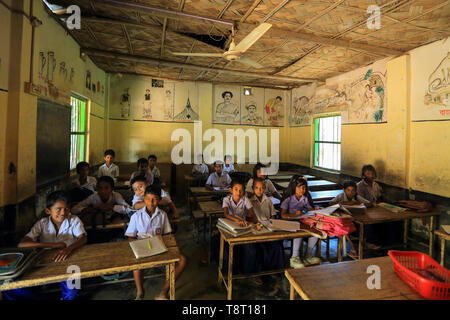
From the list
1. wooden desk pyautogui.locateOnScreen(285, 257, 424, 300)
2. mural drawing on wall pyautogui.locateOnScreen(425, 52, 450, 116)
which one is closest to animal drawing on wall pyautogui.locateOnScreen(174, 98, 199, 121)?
mural drawing on wall pyautogui.locateOnScreen(425, 52, 450, 116)

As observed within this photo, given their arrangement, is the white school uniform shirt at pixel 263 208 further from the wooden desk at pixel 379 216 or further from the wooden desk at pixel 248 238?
the wooden desk at pixel 379 216

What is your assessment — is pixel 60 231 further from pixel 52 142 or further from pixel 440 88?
pixel 440 88

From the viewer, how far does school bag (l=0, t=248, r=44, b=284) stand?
1.37 meters

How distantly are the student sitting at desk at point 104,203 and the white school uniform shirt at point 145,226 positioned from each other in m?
0.59

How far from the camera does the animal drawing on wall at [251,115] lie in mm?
7932

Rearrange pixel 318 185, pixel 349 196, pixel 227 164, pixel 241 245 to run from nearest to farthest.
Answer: pixel 241 245
pixel 349 196
pixel 318 185
pixel 227 164

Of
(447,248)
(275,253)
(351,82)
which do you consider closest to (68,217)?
(275,253)

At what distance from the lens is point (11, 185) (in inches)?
97.3

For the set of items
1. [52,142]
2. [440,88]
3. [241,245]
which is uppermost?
[440,88]

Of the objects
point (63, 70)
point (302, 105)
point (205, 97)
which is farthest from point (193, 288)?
point (302, 105)

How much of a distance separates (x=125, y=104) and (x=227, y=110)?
3.23m

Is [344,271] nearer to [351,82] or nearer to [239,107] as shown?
[351,82]

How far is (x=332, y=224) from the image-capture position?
2523 millimetres

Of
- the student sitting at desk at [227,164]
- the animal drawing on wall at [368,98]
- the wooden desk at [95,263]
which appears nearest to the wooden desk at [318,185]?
the student sitting at desk at [227,164]
